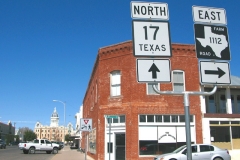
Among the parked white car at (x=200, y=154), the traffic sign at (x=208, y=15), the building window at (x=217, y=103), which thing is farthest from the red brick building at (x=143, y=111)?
the traffic sign at (x=208, y=15)

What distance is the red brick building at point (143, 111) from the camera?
22281 millimetres

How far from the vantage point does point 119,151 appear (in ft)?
74.5

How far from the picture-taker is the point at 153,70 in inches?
194

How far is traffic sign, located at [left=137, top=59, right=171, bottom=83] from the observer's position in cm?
491

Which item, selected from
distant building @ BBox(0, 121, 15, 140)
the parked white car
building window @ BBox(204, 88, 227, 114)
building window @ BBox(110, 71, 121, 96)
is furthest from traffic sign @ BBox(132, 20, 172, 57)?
distant building @ BBox(0, 121, 15, 140)

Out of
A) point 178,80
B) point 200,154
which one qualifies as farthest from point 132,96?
point 200,154

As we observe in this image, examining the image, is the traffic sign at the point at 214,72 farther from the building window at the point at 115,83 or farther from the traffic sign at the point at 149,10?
the building window at the point at 115,83

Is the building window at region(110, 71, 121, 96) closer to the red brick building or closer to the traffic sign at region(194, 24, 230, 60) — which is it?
the red brick building

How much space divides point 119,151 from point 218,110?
8628 millimetres

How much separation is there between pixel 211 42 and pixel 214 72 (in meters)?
0.48

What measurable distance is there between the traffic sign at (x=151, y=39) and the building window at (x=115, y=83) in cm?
1867

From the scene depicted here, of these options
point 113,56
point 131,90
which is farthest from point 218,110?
point 113,56

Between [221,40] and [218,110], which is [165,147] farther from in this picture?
[221,40]

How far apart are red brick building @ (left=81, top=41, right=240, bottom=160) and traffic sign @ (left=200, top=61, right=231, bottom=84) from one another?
56.6 ft
